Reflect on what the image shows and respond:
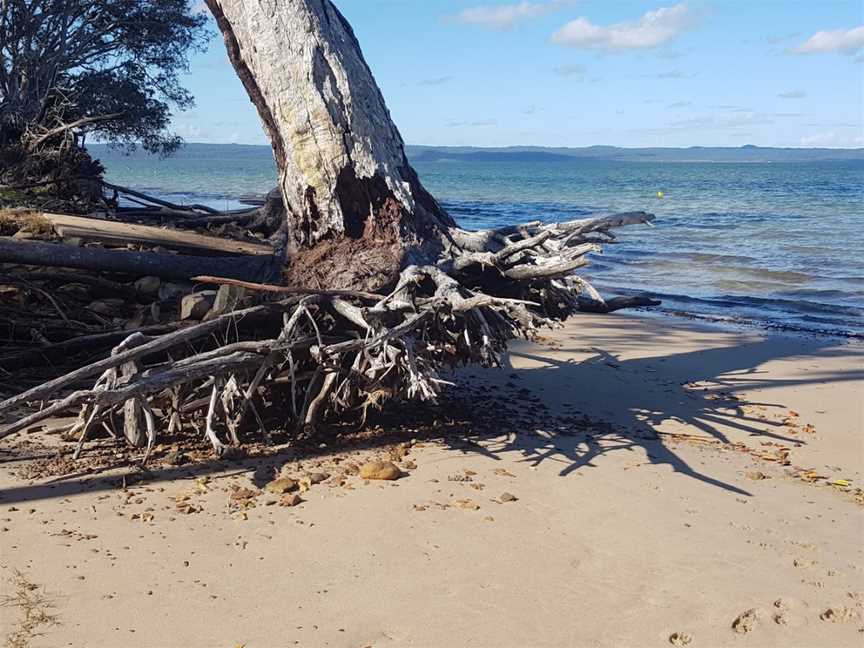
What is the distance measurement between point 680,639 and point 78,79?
49.2ft

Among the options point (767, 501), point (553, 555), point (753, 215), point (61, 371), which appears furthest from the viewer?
point (753, 215)

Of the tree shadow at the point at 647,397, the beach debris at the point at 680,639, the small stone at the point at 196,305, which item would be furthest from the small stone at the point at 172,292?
the beach debris at the point at 680,639

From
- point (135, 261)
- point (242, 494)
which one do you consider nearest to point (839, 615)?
point (242, 494)

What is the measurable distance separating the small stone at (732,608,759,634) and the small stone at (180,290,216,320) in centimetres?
370

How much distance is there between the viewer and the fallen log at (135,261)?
622 centimetres

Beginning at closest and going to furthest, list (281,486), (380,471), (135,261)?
1. (281,486)
2. (380,471)
3. (135,261)

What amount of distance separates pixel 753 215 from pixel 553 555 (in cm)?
3101

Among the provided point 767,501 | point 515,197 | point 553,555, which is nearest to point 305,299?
point 553,555

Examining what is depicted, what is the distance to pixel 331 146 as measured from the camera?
5.98 m

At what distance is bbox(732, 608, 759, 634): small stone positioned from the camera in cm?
350

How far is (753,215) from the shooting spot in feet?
107

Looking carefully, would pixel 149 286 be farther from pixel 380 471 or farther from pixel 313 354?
pixel 380 471

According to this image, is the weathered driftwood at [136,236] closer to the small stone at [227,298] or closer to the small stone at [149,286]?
the small stone at [149,286]

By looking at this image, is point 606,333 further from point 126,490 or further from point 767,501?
point 126,490
